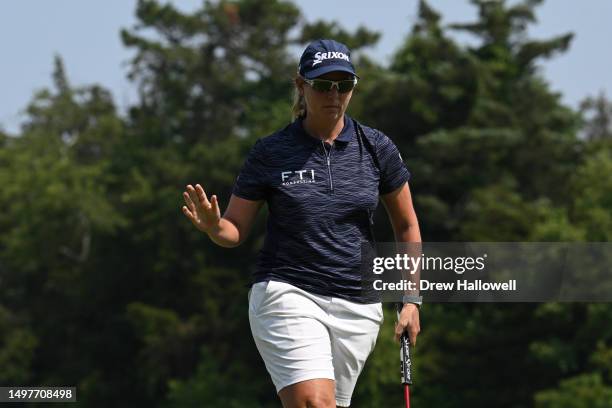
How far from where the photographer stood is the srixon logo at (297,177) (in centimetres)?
649

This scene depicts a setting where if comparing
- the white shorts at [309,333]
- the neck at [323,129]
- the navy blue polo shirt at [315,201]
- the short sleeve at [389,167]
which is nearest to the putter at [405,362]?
the white shorts at [309,333]

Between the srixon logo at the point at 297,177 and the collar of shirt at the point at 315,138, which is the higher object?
the collar of shirt at the point at 315,138

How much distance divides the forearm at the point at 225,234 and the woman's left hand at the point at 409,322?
2.81 ft

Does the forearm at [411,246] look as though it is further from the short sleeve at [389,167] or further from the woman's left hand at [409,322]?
the short sleeve at [389,167]

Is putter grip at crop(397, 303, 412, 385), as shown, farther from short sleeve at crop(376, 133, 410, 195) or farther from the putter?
short sleeve at crop(376, 133, 410, 195)

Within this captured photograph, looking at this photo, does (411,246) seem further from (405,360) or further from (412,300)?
(405,360)

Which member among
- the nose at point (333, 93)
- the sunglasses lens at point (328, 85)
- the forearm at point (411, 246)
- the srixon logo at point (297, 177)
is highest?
the sunglasses lens at point (328, 85)

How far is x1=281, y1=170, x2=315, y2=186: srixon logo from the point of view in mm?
6489

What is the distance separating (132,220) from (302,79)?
5330 cm

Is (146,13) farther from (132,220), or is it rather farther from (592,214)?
(592,214)

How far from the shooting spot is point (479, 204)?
48.4m

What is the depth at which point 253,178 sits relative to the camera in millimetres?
6602

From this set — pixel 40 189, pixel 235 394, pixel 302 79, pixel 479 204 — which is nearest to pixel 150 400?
pixel 235 394

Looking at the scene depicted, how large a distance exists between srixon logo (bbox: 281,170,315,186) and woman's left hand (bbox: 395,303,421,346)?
2.61 ft
